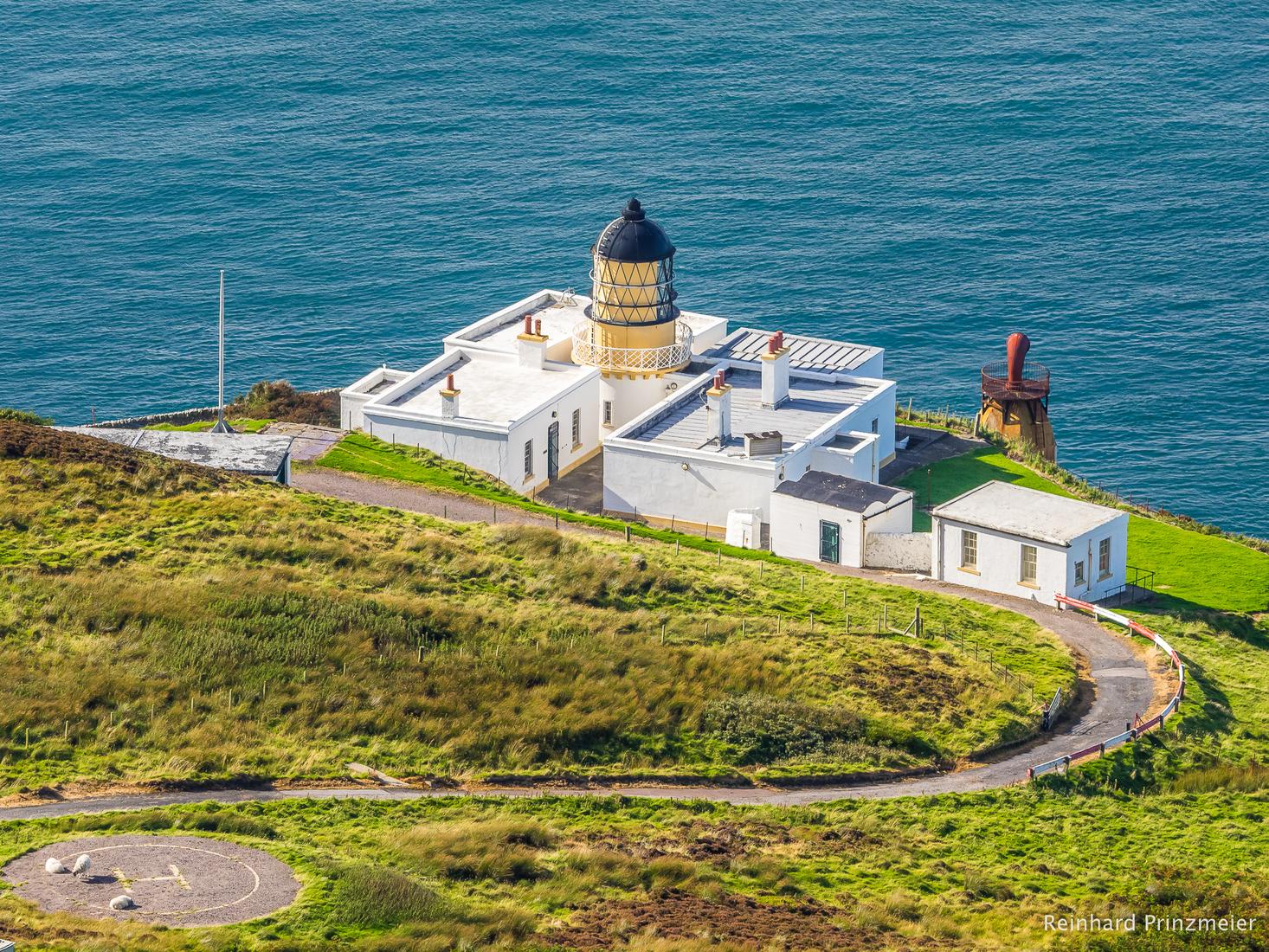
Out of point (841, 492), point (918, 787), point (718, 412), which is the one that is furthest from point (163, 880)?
point (718, 412)

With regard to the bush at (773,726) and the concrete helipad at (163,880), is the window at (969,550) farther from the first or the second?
the concrete helipad at (163,880)

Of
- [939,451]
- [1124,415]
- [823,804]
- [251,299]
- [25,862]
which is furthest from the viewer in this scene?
[251,299]

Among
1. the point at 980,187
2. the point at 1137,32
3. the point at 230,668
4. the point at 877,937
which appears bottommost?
the point at 877,937

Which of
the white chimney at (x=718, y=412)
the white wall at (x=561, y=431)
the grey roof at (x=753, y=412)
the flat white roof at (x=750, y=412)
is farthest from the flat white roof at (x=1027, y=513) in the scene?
the white wall at (x=561, y=431)

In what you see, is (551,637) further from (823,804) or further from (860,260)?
(860,260)

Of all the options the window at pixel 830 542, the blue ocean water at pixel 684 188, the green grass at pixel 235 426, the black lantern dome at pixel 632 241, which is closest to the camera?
the window at pixel 830 542

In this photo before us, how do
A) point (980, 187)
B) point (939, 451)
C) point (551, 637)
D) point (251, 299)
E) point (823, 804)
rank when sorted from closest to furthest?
point (823, 804) < point (551, 637) < point (939, 451) < point (251, 299) < point (980, 187)

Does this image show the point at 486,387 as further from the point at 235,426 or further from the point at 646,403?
the point at 235,426

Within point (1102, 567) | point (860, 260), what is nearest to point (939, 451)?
point (1102, 567)
